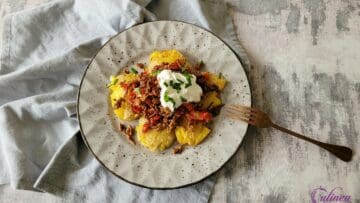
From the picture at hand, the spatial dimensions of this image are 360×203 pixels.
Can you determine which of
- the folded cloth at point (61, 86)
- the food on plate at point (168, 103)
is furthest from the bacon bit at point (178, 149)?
the folded cloth at point (61, 86)

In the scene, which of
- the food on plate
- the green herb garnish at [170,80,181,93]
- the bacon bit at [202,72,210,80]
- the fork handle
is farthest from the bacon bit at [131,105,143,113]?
the fork handle

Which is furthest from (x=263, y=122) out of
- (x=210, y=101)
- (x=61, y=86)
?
(x=61, y=86)

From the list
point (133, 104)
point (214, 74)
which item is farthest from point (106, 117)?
point (214, 74)

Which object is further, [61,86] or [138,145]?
[61,86]

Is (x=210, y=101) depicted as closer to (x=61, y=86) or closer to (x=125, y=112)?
(x=125, y=112)

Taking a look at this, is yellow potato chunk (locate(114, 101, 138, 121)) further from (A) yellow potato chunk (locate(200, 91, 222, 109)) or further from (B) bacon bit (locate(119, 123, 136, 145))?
(A) yellow potato chunk (locate(200, 91, 222, 109))

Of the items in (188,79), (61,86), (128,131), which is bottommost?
(61,86)

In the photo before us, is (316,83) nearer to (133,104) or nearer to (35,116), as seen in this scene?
(133,104)
